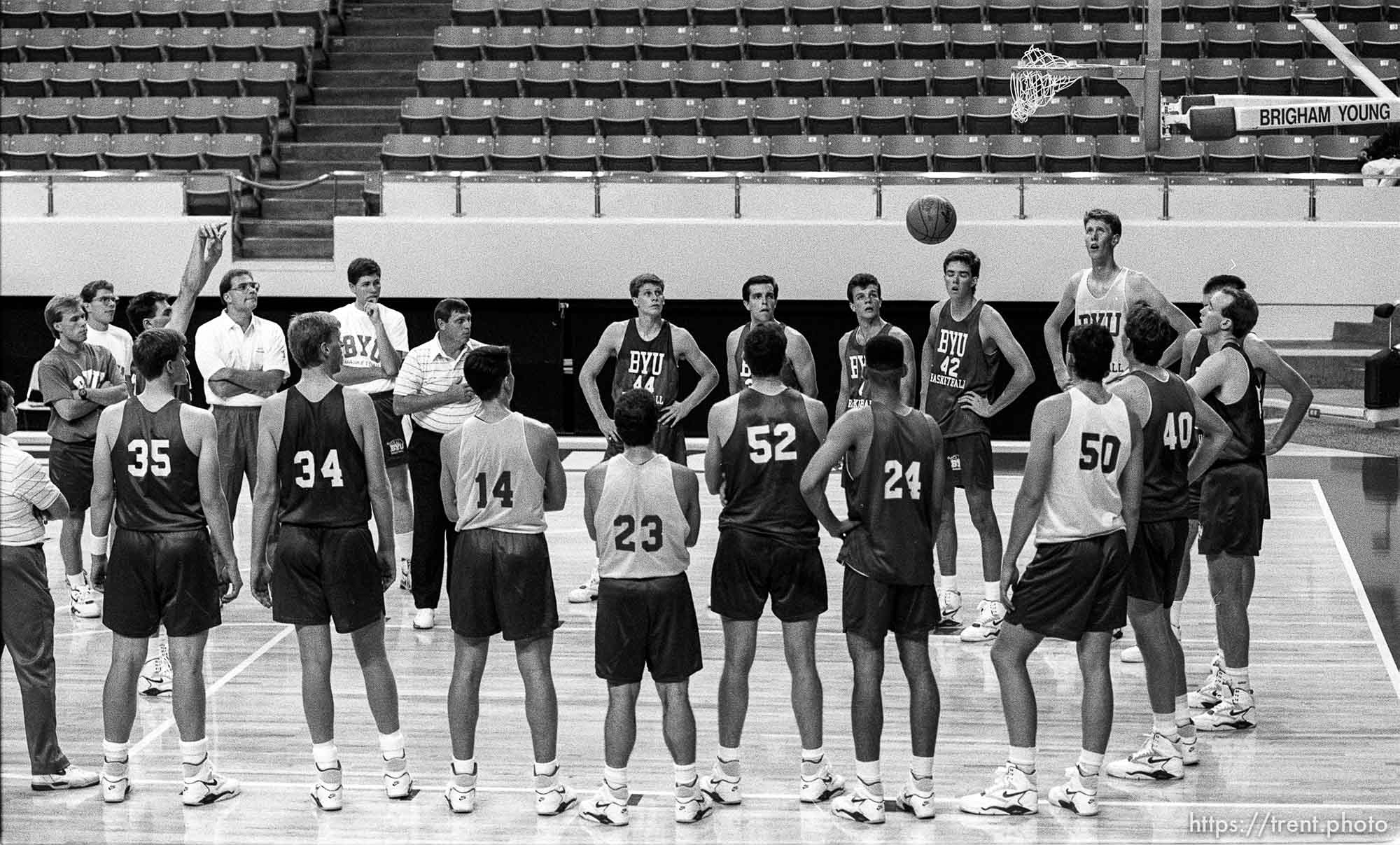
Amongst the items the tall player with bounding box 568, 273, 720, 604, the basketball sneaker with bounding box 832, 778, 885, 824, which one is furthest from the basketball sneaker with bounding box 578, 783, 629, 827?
the tall player with bounding box 568, 273, 720, 604

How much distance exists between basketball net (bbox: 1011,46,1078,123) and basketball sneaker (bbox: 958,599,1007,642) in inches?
209

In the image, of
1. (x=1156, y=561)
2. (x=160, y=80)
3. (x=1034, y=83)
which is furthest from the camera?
(x=160, y=80)

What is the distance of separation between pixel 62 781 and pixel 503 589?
1.80 meters

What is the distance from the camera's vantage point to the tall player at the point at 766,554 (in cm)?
503

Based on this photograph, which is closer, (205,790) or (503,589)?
(503,589)

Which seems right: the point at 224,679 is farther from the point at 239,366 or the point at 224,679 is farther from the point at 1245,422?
the point at 1245,422

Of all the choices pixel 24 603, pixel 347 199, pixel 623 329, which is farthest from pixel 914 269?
pixel 24 603

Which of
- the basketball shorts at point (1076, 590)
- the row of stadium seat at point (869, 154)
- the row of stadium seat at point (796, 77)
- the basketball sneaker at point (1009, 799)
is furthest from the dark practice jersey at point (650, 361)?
the row of stadium seat at point (796, 77)

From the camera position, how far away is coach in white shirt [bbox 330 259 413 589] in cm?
738

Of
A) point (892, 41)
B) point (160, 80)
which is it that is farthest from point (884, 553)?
point (160, 80)

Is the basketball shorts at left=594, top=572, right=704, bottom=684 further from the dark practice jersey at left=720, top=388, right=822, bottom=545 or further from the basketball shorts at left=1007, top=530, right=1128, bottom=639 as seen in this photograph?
the basketball shorts at left=1007, top=530, right=1128, bottom=639

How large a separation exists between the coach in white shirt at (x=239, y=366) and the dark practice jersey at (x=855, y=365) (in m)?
2.76

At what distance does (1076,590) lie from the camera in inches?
192

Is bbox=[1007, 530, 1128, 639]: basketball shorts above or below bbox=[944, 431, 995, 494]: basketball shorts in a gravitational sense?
below
